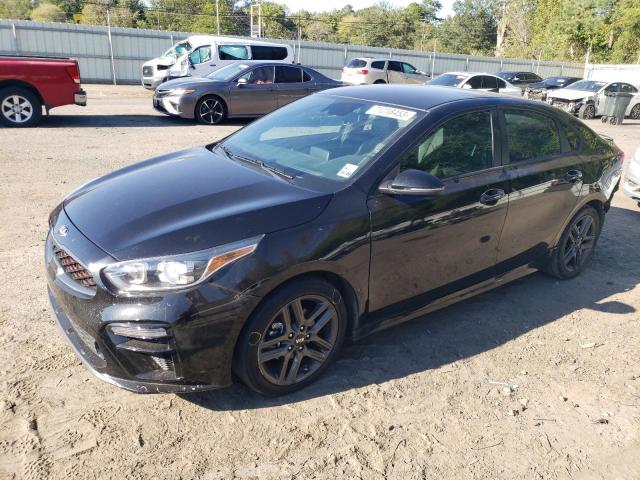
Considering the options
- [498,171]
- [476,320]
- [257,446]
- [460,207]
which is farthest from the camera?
[476,320]

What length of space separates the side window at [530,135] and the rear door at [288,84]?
9.49 m

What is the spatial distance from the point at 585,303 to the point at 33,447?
4.17 metres

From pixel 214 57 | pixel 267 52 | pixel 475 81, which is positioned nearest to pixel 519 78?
pixel 475 81

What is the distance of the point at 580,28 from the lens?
4100 centimetres

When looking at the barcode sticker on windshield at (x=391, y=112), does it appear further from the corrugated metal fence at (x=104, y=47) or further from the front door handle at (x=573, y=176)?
the corrugated metal fence at (x=104, y=47)

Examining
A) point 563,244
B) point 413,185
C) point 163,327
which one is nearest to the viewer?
point 163,327

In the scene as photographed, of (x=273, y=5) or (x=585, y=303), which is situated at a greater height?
(x=273, y=5)

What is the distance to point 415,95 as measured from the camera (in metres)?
3.91

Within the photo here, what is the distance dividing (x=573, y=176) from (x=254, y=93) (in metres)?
9.52

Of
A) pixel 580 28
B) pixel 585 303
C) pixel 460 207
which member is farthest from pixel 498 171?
pixel 580 28

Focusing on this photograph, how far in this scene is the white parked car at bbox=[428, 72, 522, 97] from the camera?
60.1 feet

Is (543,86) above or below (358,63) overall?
below

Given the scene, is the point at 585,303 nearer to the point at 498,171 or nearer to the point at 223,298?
the point at 498,171

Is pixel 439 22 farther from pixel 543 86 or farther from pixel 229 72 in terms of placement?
pixel 229 72
